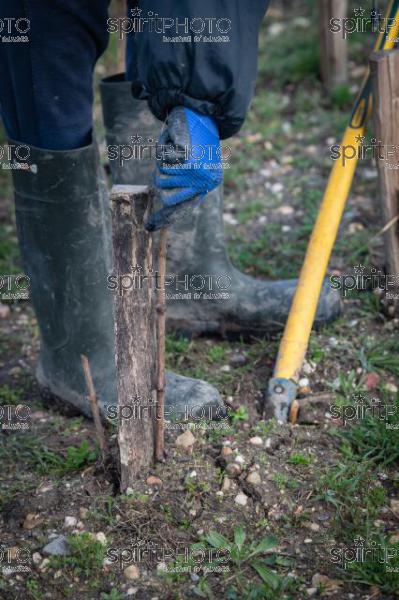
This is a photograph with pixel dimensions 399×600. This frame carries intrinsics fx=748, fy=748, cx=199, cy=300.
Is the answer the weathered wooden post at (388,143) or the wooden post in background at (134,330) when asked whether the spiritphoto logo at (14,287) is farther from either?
the weathered wooden post at (388,143)

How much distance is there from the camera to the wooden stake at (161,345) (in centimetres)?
172

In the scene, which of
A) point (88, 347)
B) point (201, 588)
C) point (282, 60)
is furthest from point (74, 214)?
point (282, 60)

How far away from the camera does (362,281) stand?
2.70m

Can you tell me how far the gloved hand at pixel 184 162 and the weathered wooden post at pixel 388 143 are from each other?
851 millimetres

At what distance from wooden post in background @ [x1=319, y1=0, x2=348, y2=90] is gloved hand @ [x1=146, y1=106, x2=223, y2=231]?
235cm

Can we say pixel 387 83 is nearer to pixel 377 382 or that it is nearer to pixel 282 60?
pixel 377 382

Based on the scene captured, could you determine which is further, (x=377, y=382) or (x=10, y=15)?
(x=377, y=382)

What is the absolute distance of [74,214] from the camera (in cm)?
197

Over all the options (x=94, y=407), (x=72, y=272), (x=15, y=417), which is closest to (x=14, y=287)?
(x=15, y=417)

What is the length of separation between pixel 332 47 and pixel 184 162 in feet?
8.47

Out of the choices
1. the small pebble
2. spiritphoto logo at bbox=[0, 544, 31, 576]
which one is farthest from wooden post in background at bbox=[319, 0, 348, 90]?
spiritphoto logo at bbox=[0, 544, 31, 576]

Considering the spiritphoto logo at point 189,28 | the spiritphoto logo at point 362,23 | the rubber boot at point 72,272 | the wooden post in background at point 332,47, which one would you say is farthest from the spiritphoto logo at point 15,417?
the wooden post in background at point 332,47

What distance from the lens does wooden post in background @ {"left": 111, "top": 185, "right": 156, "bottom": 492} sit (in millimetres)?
1672

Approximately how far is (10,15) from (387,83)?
44.8 inches
